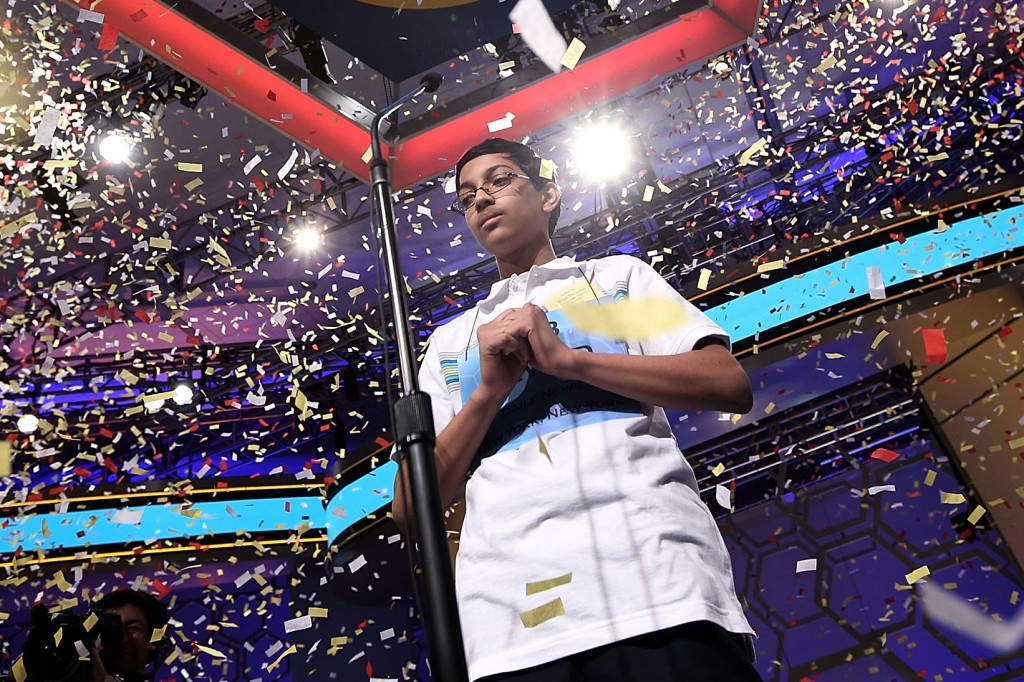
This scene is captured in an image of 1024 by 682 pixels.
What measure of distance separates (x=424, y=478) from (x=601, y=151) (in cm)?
803

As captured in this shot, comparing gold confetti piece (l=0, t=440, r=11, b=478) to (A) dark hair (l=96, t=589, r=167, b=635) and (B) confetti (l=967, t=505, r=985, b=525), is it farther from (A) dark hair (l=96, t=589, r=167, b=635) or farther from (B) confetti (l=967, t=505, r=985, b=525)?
(B) confetti (l=967, t=505, r=985, b=525)

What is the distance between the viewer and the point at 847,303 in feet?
14.5

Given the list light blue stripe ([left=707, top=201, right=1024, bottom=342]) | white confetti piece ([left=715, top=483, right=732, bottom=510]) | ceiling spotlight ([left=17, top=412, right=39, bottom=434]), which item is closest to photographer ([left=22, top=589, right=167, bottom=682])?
white confetti piece ([left=715, top=483, right=732, bottom=510])

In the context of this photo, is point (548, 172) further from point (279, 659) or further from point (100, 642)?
point (279, 659)

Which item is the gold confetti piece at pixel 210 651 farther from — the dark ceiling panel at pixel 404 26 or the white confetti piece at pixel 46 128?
the dark ceiling panel at pixel 404 26

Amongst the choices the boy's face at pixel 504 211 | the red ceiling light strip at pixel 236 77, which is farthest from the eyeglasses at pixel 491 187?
the red ceiling light strip at pixel 236 77

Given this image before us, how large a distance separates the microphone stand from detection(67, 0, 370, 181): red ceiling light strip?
126 cm

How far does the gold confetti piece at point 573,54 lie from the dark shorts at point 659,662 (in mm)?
1975

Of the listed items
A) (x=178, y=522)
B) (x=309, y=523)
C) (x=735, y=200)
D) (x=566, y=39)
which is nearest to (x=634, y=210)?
(x=735, y=200)

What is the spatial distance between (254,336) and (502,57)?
652 cm

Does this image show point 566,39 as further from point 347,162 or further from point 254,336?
point 254,336

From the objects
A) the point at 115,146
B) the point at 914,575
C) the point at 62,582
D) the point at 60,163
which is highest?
the point at 60,163

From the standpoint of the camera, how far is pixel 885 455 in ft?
19.7

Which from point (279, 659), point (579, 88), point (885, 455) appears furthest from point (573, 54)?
point (279, 659)
